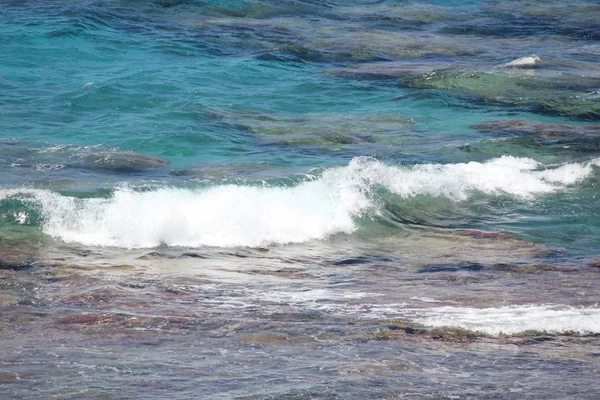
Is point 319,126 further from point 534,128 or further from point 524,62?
point 524,62

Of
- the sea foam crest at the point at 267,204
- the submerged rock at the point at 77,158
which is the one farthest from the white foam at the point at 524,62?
the submerged rock at the point at 77,158

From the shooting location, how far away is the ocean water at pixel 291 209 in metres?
7.25

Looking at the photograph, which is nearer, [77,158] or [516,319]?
[516,319]

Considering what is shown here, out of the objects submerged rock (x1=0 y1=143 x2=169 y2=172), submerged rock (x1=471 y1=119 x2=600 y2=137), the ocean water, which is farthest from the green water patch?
submerged rock (x1=0 y1=143 x2=169 y2=172)

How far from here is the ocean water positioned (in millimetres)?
7250

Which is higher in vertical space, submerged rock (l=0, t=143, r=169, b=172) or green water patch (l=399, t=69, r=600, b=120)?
green water patch (l=399, t=69, r=600, b=120)

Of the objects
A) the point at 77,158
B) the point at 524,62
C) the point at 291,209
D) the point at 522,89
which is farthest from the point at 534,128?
the point at 77,158

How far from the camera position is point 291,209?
12602mm

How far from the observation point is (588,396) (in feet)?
21.6

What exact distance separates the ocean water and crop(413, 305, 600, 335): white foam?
0.03 metres

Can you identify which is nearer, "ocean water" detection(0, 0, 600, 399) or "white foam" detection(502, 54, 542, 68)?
"ocean water" detection(0, 0, 600, 399)

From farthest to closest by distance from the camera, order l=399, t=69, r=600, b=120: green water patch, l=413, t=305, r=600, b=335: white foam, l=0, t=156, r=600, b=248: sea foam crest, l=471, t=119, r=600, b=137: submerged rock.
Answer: l=399, t=69, r=600, b=120: green water patch, l=471, t=119, r=600, b=137: submerged rock, l=0, t=156, r=600, b=248: sea foam crest, l=413, t=305, r=600, b=335: white foam

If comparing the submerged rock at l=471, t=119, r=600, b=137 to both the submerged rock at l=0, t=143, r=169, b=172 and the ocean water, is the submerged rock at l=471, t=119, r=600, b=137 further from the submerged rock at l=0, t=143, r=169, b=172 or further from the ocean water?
the submerged rock at l=0, t=143, r=169, b=172

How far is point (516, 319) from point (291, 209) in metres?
4.82
